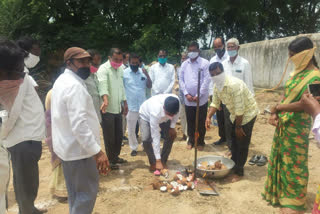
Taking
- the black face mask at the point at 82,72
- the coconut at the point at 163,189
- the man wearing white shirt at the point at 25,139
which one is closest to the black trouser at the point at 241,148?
the coconut at the point at 163,189

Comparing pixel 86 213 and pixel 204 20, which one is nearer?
pixel 86 213

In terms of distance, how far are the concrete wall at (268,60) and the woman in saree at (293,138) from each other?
5.22 m

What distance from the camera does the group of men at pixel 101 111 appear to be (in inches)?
90.8

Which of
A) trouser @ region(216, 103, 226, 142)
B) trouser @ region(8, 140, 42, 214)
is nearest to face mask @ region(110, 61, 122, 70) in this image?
trouser @ region(8, 140, 42, 214)

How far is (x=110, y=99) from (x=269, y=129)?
4.44m

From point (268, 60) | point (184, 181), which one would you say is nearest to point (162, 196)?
point (184, 181)

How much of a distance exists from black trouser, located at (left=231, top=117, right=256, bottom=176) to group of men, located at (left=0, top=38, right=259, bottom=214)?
0.05 ft

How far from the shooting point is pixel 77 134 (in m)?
2.27

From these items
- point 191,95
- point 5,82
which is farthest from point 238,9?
point 5,82

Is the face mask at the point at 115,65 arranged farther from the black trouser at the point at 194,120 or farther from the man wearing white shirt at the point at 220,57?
the man wearing white shirt at the point at 220,57

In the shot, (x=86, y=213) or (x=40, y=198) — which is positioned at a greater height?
(x=86, y=213)

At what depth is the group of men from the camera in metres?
2.31

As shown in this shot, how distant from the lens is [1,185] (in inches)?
57.6

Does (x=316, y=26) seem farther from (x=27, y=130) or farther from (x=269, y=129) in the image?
(x=27, y=130)
